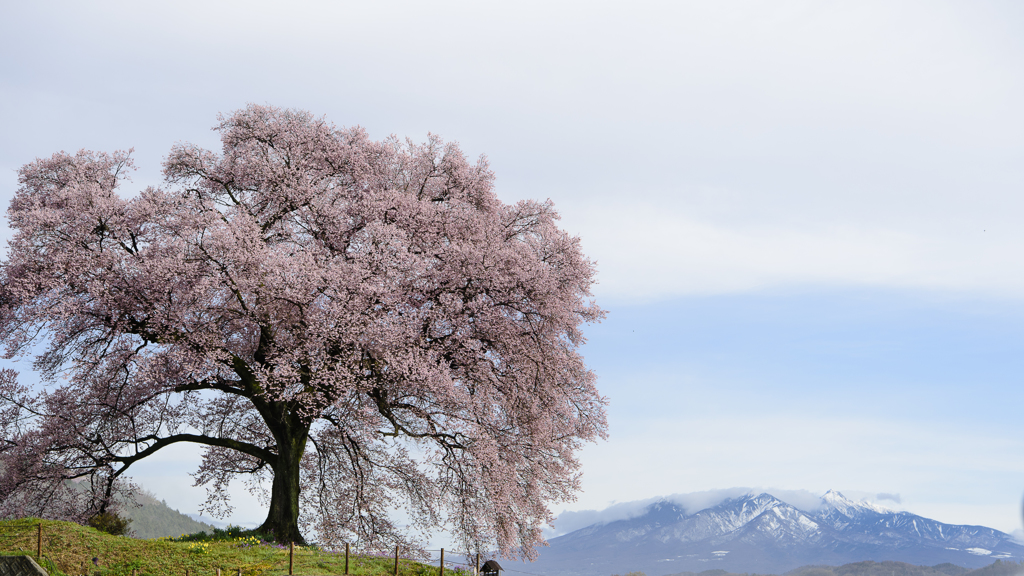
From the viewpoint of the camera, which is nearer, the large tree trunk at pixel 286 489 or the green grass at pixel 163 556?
the green grass at pixel 163 556

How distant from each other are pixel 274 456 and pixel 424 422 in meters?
7.39

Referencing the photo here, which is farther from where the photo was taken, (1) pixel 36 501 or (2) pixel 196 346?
(1) pixel 36 501

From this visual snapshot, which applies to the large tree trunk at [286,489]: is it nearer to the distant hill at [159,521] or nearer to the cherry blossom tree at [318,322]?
the cherry blossom tree at [318,322]

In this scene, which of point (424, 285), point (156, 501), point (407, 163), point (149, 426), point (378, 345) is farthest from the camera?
point (156, 501)

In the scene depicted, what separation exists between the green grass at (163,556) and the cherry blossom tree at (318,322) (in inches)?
44.9

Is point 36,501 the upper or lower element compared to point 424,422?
lower

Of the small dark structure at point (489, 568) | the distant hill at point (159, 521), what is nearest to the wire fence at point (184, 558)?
the small dark structure at point (489, 568)

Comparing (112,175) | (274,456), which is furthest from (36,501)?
(112,175)

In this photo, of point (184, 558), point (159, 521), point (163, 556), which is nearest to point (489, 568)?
point (184, 558)

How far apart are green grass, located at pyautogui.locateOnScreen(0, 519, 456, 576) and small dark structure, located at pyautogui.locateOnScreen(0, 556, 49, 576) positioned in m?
1.62

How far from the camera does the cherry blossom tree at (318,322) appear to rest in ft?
72.7

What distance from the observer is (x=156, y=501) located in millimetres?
111375

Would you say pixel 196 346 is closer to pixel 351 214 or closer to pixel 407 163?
pixel 351 214

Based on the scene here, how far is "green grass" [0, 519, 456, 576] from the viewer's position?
67.6 ft
